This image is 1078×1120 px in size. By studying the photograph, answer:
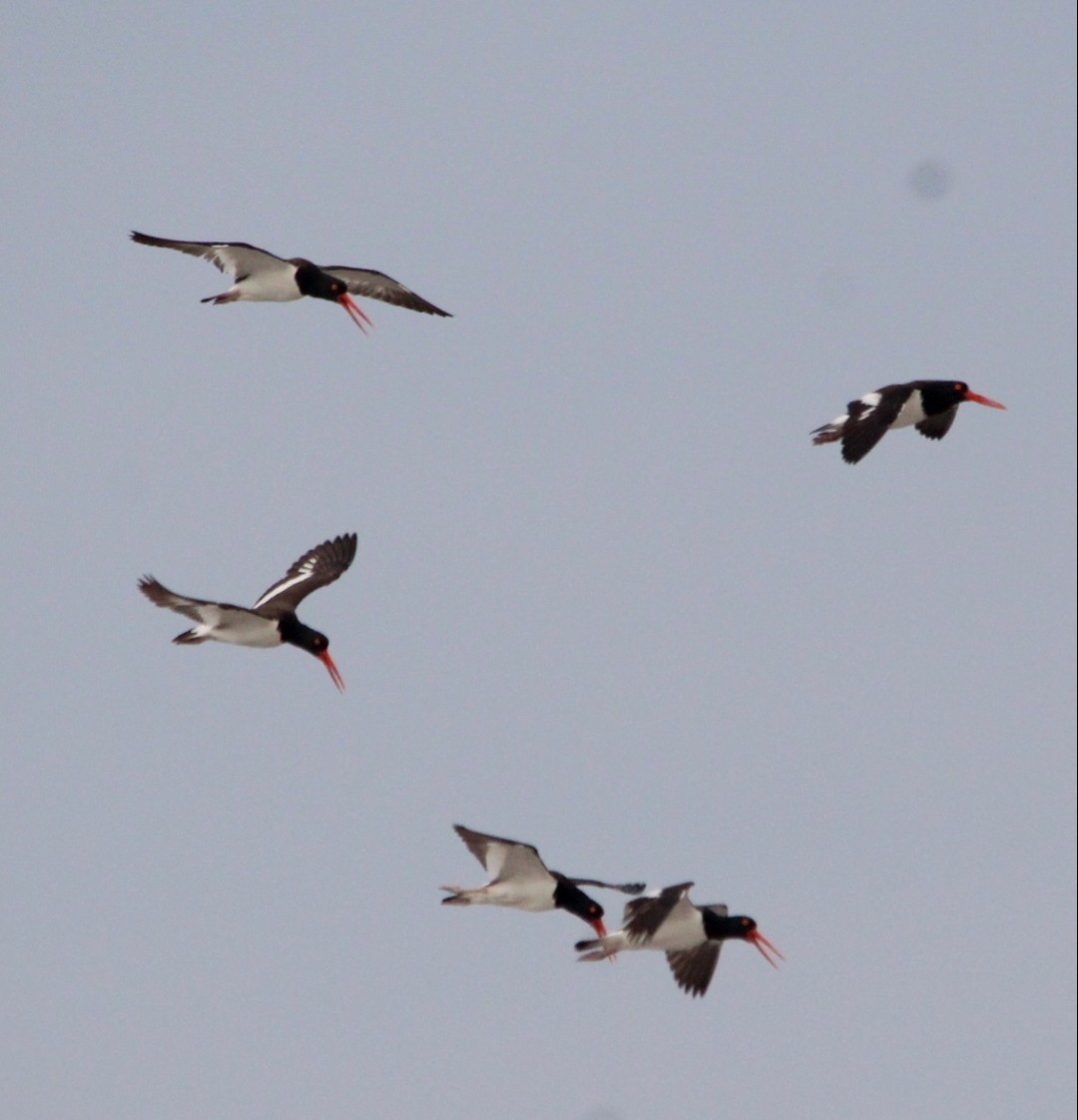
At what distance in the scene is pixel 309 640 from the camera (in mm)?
24406

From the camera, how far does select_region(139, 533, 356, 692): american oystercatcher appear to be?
22.7 metres

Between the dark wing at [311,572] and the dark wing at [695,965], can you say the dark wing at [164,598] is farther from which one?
the dark wing at [695,965]

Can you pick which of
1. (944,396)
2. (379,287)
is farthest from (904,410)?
(379,287)

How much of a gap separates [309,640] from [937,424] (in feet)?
23.5

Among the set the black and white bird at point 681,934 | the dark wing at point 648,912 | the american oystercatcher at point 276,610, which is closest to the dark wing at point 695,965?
the black and white bird at point 681,934

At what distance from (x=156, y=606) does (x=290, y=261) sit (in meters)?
4.50

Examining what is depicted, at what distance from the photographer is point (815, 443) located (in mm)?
24594

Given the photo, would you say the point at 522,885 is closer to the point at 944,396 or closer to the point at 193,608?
the point at 193,608

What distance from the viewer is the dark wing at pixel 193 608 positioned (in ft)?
73.8

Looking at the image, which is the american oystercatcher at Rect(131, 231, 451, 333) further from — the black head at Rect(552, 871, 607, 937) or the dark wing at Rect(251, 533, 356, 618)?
the black head at Rect(552, 871, 607, 937)

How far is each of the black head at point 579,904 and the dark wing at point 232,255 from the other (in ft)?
23.4

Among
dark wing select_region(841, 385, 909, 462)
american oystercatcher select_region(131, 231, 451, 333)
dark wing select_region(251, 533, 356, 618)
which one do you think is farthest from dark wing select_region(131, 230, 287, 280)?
dark wing select_region(841, 385, 909, 462)

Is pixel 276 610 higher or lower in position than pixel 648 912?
higher

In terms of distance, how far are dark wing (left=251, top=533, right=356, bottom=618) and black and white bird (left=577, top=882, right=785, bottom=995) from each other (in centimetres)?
599
